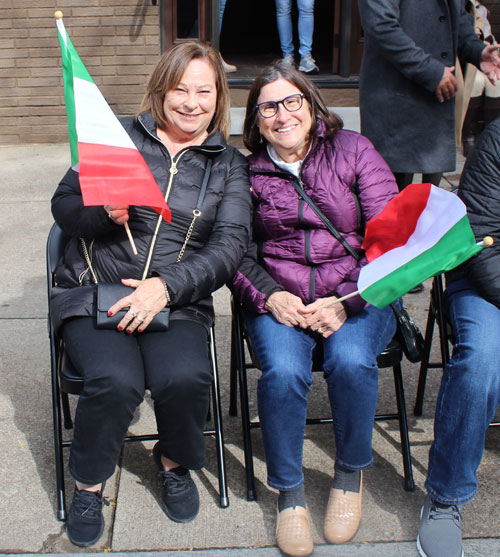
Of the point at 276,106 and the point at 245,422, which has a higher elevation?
the point at 276,106

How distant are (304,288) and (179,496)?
3.03ft

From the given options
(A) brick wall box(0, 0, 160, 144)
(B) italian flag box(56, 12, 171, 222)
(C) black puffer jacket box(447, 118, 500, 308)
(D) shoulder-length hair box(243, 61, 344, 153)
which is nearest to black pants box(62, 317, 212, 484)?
(B) italian flag box(56, 12, 171, 222)

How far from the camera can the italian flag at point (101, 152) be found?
8.76ft

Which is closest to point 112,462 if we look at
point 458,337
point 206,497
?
point 206,497

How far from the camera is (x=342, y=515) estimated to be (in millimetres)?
2795

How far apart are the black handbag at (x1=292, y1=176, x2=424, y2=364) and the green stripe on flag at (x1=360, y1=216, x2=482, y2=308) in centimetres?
32

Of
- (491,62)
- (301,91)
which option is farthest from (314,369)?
(491,62)

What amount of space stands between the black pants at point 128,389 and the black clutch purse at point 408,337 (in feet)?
2.47

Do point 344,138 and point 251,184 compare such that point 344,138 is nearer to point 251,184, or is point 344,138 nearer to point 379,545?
point 251,184

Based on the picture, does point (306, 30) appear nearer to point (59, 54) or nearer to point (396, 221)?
point (59, 54)

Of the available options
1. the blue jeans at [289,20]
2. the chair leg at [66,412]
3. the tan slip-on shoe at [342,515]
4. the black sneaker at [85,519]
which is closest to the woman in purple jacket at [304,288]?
the tan slip-on shoe at [342,515]

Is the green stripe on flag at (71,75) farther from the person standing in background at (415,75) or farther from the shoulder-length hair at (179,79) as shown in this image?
the person standing in background at (415,75)

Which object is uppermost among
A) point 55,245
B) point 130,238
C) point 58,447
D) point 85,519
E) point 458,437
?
point 130,238

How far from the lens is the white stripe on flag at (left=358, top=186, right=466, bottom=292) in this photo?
264 centimetres
